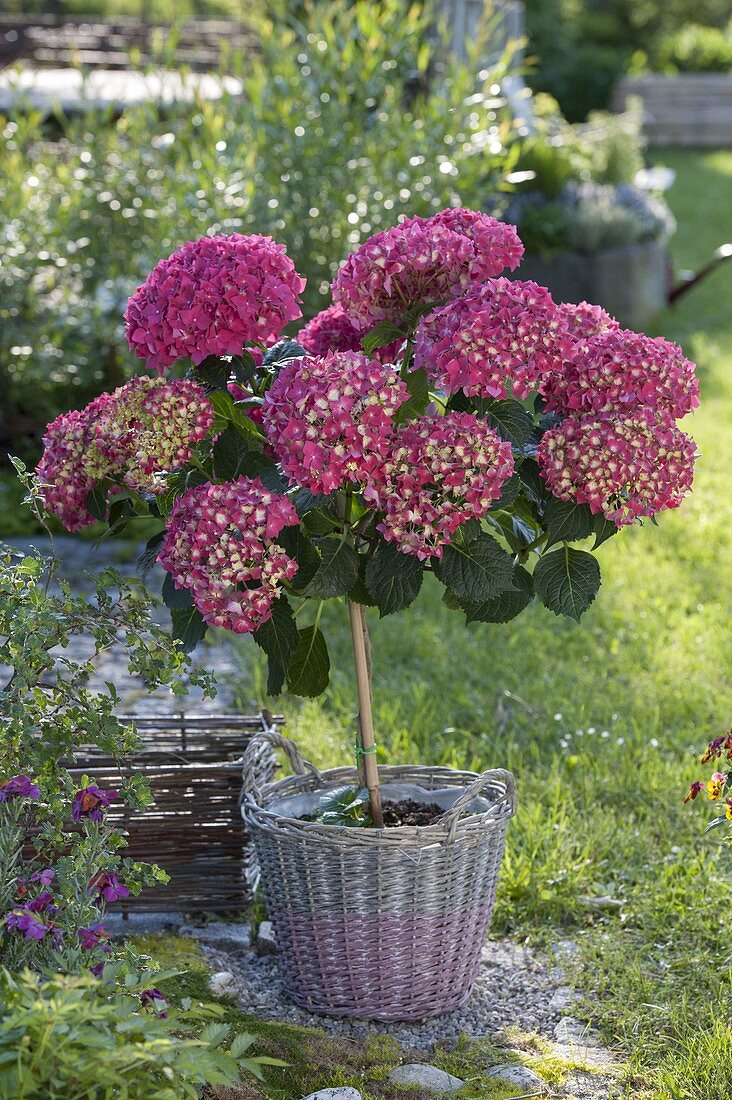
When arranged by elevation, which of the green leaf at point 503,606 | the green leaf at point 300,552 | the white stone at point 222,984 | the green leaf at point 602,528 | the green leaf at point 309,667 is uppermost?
the green leaf at point 602,528

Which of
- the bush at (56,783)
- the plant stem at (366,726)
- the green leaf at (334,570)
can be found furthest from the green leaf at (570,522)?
the bush at (56,783)

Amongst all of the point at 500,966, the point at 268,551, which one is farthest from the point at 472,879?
the point at 268,551

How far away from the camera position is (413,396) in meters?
2.04

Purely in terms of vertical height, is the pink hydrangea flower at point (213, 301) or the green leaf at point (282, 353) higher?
the pink hydrangea flower at point (213, 301)

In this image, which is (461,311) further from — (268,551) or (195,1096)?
(195,1096)

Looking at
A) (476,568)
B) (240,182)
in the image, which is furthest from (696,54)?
(476,568)

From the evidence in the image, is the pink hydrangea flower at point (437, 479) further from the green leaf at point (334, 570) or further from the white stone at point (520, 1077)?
the white stone at point (520, 1077)

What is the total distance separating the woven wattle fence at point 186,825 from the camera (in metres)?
2.60

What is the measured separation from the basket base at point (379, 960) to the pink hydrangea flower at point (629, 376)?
947 millimetres

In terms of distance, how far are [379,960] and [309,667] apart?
535mm

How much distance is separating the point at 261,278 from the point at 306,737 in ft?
5.47

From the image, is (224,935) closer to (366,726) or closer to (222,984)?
(222,984)

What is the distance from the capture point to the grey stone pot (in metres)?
7.75

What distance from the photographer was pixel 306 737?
3439 millimetres
